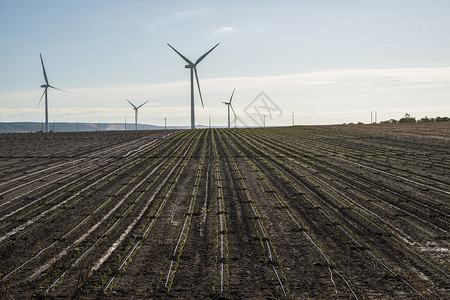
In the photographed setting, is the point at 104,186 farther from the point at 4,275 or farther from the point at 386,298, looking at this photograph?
the point at 386,298

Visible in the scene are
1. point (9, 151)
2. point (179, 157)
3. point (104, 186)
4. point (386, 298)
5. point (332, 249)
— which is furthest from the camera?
point (9, 151)

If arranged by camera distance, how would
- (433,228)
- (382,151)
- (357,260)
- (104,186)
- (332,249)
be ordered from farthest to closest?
(382,151) → (104,186) → (433,228) → (332,249) → (357,260)

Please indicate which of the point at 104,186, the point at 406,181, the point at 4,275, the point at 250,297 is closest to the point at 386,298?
the point at 250,297

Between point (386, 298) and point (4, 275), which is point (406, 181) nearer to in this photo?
point (386, 298)

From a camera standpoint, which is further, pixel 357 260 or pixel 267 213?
pixel 267 213

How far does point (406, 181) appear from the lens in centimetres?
2412

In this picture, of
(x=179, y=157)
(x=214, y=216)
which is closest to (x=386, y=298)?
(x=214, y=216)

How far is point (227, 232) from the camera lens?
14477mm

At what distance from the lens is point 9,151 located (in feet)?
144

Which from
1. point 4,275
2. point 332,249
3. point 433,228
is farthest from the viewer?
point 433,228

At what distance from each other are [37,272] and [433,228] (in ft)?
46.9

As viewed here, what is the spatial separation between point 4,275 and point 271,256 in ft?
26.1

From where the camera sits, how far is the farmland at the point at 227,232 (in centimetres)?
1017

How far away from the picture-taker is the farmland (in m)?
10.2
